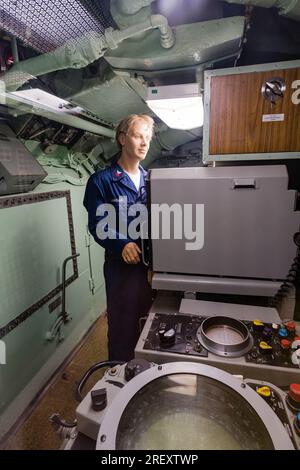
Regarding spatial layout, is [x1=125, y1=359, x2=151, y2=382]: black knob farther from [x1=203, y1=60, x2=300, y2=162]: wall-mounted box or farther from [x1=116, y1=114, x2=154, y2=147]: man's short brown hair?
[x1=116, y1=114, x2=154, y2=147]: man's short brown hair

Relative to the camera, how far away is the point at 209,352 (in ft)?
3.25

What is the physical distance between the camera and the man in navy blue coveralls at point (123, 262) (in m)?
1.90

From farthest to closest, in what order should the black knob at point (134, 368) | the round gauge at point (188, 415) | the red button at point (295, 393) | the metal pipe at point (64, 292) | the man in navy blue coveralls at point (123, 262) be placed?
the metal pipe at point (64, 292), the man in navy blue coveralls at point (123, 262), the black knob at point (134, 368), the red button at point (295, 393), the round gauge at point (188, 415)

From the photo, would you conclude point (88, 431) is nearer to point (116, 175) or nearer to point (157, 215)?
point (157, 215)

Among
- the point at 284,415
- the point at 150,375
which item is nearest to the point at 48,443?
the point at 150,375

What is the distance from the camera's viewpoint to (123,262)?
1.91m

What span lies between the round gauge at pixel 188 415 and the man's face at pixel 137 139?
1.58 metres

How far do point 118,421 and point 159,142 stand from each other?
11.5 feet

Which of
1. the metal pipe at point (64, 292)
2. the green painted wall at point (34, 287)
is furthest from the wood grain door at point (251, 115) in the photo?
the metal pipe at point (64, 292)

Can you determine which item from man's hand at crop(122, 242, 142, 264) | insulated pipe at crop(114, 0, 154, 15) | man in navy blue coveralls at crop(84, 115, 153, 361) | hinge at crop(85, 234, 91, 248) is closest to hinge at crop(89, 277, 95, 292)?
hinge at crop(85, 234, 91, 248)

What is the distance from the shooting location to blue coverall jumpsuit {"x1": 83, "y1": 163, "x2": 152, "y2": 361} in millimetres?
1903

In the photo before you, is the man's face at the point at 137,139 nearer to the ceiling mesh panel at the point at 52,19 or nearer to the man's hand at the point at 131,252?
the ceiling mesh panel at the point at 52,19

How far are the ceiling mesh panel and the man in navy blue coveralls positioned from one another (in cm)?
67

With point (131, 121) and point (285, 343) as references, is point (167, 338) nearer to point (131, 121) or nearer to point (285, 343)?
point (285, 343)
